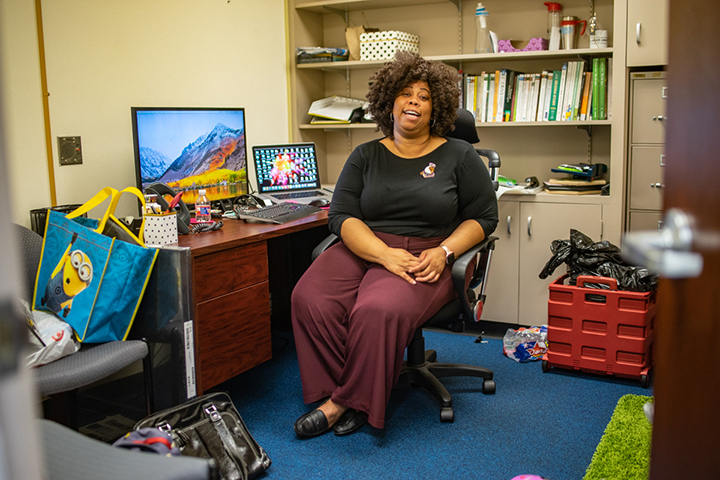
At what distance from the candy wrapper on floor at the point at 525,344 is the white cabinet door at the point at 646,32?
1343mm

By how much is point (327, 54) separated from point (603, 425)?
2497mm

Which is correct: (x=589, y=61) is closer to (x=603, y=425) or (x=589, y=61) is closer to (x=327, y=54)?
(x=327, y=54)

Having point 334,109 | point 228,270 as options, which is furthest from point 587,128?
point 228,270

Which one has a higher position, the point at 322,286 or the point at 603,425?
the point at 322,286

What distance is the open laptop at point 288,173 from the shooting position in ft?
9.87

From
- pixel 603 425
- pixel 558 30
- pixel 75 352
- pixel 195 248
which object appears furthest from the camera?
pixel 558 30

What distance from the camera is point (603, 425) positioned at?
2.24 meters

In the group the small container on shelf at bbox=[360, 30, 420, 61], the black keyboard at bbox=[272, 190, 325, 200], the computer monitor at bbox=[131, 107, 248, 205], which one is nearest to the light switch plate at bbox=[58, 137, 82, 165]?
the computer monitor at bbox=[131, 107, 248, 205]

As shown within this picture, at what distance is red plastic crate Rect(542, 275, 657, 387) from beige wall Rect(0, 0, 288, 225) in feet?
6.08

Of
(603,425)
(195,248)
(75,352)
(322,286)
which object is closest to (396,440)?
(322,286)

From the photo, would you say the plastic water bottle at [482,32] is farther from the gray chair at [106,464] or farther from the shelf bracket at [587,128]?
the gray chair at [106,464]

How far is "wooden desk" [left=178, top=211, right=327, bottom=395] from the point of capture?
2.08 m

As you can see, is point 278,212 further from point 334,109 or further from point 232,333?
point 334,109

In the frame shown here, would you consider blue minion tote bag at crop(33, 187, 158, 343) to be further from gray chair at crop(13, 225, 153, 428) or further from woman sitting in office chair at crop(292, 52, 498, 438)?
woman sitting in office chair at crop(292, 52, 498, 438)
